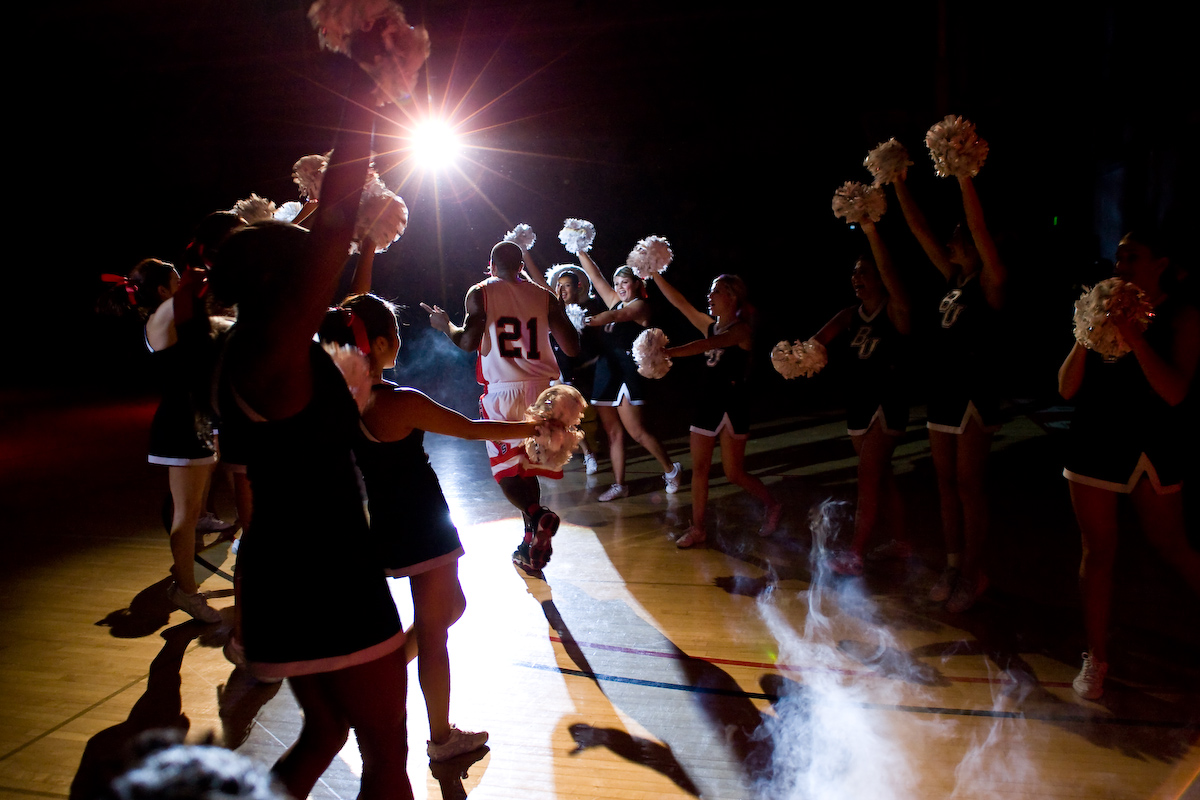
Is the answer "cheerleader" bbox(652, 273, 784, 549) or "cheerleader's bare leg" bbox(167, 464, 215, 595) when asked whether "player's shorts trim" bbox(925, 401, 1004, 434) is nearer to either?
"cheerleader" bbox(652, 273, 784, 549)

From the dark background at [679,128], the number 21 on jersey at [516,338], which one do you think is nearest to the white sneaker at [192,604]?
the number 21 on jersey at [516,338]

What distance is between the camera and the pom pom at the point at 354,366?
Answer: 7.23 ft

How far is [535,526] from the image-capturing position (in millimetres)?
4605

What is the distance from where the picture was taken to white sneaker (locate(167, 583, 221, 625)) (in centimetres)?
423

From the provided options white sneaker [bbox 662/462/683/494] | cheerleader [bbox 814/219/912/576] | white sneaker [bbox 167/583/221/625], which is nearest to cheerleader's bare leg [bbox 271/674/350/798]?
white sneaker [bbox 167/583/221/625]

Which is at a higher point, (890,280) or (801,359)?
(890,280)

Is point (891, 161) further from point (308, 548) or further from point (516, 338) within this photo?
point (308, 548)

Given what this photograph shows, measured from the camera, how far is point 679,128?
13.9m

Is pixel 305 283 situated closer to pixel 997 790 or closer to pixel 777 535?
pixel 997 790

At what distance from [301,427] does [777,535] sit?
4.63 meters

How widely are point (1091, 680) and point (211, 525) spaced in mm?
5941

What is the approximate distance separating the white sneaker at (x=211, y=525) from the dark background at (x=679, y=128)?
7.27 metres

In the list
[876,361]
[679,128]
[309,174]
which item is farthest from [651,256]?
[679,128]

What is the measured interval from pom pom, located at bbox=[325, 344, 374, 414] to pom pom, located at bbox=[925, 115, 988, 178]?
293cm
